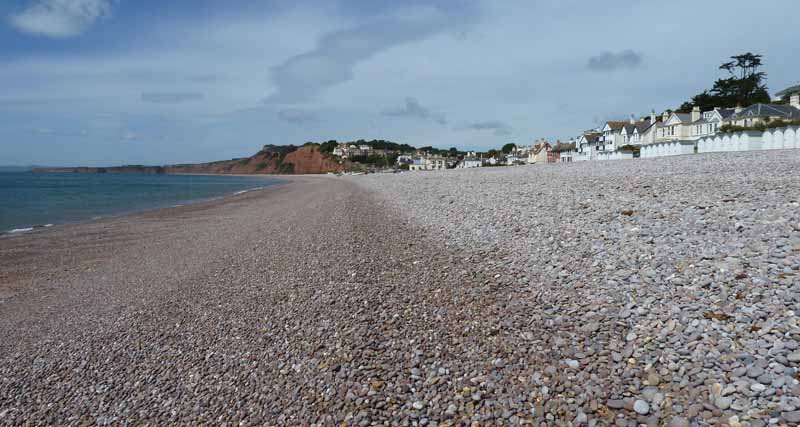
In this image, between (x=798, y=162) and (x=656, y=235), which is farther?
(x=798, y=162)

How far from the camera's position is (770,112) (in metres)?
43.4

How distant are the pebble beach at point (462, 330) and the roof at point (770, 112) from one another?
144 feet

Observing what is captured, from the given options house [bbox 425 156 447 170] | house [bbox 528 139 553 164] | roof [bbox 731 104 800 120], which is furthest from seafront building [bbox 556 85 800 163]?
house [bbox 425 156 447 170]

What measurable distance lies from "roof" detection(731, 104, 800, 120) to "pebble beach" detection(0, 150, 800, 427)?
43.7m

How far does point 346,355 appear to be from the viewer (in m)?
4.59

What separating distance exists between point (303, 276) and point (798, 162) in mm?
14972

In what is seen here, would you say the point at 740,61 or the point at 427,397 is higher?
the point at 740,61

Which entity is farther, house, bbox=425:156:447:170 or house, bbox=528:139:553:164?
house, bbox=425:156:447:170

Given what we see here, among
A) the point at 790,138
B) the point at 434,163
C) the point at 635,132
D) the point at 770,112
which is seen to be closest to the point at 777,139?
the point at 790,138

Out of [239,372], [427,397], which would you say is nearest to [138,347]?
[239,372]

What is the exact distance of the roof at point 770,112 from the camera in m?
42.1

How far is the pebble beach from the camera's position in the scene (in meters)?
3.56

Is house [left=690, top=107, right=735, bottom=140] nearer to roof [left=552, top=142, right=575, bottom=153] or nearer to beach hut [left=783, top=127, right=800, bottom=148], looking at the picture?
beach hut [left=783, top=127, right=800, bottom=148]

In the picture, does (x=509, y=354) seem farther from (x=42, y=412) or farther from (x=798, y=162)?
(x=798, y=162)
